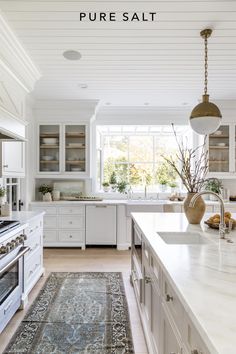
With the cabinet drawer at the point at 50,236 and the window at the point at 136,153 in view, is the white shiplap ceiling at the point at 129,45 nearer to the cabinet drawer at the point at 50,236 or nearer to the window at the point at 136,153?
the window at the point at 136,153

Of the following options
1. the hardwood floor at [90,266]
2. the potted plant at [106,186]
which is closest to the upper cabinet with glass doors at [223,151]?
the potted plant at [106,186]

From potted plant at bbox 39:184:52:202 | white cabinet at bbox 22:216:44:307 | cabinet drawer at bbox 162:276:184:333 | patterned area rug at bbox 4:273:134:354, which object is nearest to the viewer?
cabinet drawer at bbox 162:276:184:333

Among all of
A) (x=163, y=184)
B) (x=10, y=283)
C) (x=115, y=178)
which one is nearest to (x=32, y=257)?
(x=10, y=283)

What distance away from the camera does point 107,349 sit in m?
2.00

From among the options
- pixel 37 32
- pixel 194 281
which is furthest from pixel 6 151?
pixel 194 281

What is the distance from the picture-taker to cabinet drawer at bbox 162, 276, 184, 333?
42.8 inches

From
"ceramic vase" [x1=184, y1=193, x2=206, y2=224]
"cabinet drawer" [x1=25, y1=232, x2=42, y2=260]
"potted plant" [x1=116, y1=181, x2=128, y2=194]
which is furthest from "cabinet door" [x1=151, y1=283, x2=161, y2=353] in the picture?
"potted plant" [x1=116, y1=181, x2=128, y2=194]

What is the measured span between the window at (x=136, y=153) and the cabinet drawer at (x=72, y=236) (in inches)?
45.8

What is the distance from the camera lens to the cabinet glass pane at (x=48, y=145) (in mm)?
5039

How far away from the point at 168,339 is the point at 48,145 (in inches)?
168

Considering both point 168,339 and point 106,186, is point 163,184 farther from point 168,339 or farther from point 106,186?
point 168,339

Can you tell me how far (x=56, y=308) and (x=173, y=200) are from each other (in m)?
3.06

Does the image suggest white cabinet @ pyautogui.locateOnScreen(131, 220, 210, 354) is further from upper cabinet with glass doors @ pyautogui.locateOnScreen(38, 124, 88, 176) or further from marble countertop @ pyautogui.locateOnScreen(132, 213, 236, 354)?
upper cabinet with glass doors @ pyautogui.locateOnScreen(38, 124, 88, 176)

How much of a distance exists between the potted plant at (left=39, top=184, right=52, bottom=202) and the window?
1.04m
